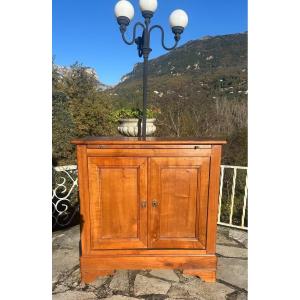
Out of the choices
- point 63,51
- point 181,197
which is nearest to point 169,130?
point 63,51

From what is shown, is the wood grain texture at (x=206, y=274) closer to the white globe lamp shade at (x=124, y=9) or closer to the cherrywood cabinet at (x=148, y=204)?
the cherrywood cabinet at (x=148, y=204)

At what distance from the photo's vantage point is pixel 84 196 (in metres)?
1.72

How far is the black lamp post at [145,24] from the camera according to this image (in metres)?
2.03

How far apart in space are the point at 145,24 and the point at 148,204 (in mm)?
1494

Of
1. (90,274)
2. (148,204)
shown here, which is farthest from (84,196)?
(90,274)

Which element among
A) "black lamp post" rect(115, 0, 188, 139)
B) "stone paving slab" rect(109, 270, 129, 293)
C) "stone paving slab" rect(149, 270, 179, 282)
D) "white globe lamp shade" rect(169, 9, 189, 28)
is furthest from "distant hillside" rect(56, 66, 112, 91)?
"stone paving slab" rect(149, 270, 179, 282)

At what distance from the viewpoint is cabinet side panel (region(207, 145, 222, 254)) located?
5.52 ft

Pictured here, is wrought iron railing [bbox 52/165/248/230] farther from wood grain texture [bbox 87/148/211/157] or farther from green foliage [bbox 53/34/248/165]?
green foliage [bbox 53/34/248/165]

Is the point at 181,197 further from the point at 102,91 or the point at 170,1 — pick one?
the point at 102,91
